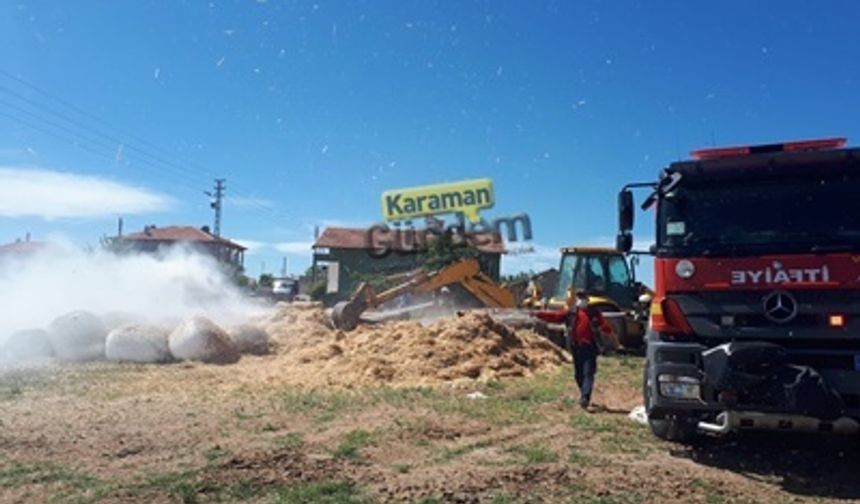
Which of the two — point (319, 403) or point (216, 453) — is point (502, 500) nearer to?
point (216, 453)

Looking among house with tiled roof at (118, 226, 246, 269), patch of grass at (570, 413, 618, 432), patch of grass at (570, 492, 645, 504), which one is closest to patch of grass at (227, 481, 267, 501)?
patch of grass at (570, 492, 645, 504)

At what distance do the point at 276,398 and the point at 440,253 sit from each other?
31715 millimetres

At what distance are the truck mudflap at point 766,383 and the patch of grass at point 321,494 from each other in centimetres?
324

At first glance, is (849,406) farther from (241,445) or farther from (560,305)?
(560,305)

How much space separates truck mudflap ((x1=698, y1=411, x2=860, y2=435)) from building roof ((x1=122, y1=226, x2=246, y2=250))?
196 feet

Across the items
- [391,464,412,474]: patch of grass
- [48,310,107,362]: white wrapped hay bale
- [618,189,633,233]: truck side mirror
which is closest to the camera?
[391,464,412,474]: patch of grass

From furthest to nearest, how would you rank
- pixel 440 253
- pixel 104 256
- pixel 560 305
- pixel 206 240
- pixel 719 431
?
pixel 206 240
pixel 440 253
pixel 104 256
pixel 560 305
pixel 719 431

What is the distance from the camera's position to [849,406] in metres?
5.96

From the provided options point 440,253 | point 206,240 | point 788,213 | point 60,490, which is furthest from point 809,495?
point 206,240

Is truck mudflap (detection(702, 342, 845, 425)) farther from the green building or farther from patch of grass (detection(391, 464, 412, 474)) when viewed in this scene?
the green building

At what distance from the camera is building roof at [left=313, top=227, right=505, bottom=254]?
47.4 meters

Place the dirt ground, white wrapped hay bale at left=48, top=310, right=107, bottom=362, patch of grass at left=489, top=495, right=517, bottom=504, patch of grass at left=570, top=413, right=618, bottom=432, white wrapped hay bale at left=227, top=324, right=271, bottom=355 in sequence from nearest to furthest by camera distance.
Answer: patch of grass at left=489, top=495, right=517, bottom=504, the dirt ground, patch of grass at left=570, top=413, right=618, bottom=432, white wrapped hay bale at left=48, top=310, right=107, bottom=362, white wrapped hay bale at left=227, top=324, right=271, bottom=355

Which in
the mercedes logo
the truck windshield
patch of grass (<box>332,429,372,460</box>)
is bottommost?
patch of grass (<box>332,429,372,460</box>)

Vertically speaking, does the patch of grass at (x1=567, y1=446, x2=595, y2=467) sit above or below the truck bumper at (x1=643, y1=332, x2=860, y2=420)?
below
